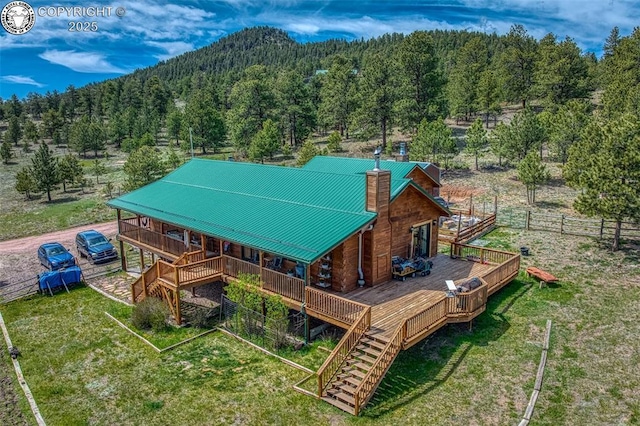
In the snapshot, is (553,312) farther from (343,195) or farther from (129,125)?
(129,125)

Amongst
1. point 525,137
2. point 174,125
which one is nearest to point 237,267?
point 525,137

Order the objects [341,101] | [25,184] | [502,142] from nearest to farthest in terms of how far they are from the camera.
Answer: [502,142] → [25,184] → [341,101]

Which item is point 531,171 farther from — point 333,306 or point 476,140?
point 333,306

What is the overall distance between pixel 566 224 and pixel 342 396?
19.6 metres

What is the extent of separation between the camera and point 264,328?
52.5 ft

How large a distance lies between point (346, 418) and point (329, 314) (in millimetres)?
3577

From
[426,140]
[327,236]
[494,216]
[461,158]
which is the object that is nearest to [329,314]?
[327,236]

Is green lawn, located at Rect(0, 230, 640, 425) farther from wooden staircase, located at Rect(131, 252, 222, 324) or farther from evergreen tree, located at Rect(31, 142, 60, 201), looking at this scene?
evergreen tree, located at Rect(31, 142, 60, 201)

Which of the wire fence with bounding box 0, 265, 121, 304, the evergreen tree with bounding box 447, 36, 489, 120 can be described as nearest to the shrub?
the wire fence with bounding box 0, 265, 121, 304

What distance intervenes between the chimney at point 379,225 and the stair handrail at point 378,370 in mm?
3851

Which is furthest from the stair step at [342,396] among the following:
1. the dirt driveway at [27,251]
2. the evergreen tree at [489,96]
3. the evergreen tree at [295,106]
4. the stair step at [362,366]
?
the evergreen tree at [489,96]

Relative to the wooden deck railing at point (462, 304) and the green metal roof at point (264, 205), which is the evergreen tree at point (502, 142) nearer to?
the green metal roof at point (264, 205)

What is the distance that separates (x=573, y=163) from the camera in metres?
27.6

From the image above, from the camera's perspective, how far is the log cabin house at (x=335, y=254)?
523 inches
